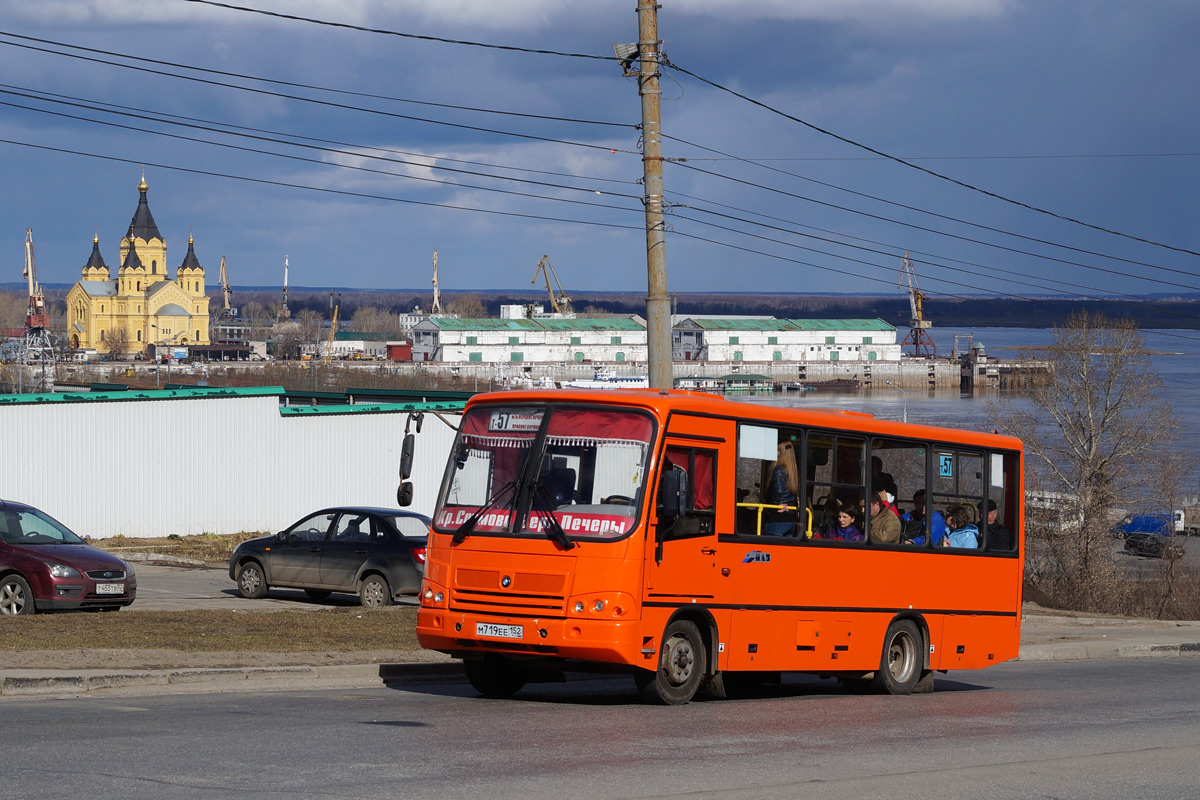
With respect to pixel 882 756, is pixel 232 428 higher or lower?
higher

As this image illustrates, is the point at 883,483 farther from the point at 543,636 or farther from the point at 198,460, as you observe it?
the point at 198,460

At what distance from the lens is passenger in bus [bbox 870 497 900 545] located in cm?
1462

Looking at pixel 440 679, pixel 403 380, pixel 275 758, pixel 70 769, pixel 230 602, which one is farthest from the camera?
pixel 403 380

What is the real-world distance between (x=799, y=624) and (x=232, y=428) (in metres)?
26.3

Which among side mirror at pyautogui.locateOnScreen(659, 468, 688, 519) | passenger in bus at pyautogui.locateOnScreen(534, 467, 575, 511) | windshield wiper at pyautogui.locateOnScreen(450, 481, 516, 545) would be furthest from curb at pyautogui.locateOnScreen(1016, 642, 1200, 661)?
windshield wiper at pyautogui.locateOnScreen(450, 481, 516, 545)

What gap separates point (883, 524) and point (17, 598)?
37.1ft

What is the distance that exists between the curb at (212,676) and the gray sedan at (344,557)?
7031 mm

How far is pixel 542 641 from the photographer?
1174cm

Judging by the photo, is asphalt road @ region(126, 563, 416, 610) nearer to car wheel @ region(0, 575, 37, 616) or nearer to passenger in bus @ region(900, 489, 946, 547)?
car wheel @ region(0, 575, 37, 616)

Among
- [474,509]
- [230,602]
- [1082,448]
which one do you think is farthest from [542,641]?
[1082,448]

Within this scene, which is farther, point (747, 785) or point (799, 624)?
point (799, 624)

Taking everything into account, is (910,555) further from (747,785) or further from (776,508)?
(747,785)

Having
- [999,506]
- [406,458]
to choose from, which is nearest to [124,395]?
[406,458]

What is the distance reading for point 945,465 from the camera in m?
15.8
